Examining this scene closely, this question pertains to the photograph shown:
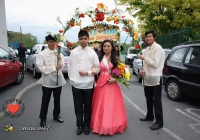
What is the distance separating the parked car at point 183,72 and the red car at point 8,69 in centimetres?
523

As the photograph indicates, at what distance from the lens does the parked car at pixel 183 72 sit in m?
4.82

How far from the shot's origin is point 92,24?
12.4 feet

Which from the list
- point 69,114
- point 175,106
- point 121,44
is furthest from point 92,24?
point 175,106

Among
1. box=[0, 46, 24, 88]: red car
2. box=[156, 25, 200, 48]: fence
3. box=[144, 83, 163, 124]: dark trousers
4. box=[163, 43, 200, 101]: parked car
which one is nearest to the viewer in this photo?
box=[144, 83, 163, 124]: dark trousers

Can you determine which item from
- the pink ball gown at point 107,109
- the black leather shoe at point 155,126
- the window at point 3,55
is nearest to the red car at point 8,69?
the window at point 3,55

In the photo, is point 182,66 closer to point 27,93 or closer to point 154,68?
point 154,68

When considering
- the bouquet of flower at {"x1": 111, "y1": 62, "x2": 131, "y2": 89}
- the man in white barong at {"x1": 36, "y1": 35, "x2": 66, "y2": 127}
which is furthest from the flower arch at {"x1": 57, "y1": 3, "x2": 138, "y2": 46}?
the bouquet of flower at {"x1": 111, "y1": 62, "x2": 131, "y2": 89}

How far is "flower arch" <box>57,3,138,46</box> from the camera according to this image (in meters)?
3.50

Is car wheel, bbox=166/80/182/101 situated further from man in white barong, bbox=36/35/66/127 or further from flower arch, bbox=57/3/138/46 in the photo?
man in white barong, bbox=36/35/66/127

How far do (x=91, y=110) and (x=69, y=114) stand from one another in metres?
1.07

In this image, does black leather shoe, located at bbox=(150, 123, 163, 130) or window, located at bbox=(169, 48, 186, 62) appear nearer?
black leather shoe, located at bbox=(150, 123, 163, 130)

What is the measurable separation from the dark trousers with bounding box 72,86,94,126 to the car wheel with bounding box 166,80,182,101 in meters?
3.21

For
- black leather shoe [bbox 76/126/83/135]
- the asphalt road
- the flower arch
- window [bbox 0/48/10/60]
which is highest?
the flower arch

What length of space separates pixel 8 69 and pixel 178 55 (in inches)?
220
